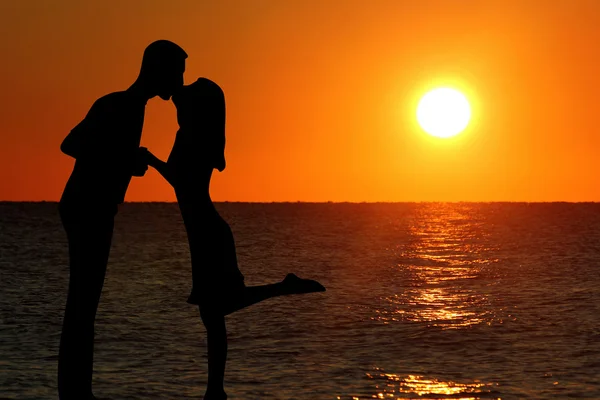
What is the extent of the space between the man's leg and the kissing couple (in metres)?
0.01

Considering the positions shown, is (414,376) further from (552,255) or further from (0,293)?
(552,255)

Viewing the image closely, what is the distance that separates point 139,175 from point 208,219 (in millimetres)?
831

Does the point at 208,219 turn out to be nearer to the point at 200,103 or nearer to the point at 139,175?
the point at 139,175

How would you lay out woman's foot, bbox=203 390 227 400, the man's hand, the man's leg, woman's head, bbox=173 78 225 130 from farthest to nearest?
woman's foot, bbox=203 390 227 400 → woman's head, bbox=173 78 225 130 → the man's leg → the man's hand

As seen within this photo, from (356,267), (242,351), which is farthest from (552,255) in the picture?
(242,351)

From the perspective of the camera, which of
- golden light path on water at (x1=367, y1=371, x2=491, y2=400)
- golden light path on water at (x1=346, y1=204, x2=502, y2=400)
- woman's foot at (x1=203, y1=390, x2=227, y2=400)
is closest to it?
woman's foot at (x1=203, y1=390, x2=227, y2=400)

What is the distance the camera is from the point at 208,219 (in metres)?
11.9

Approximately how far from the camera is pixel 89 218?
11.9 m

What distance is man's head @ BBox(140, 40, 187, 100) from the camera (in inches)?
468

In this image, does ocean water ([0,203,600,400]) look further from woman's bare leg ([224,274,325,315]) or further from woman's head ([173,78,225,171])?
woman's head ([173,78,225,171])

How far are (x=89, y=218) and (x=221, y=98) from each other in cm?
183

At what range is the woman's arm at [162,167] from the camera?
11.8 metres

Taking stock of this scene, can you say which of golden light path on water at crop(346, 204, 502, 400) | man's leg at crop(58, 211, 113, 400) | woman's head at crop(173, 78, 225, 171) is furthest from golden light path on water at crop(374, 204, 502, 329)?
man's leg at crop(58, 211, 113, 400)

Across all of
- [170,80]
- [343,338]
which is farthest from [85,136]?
[343,338]
